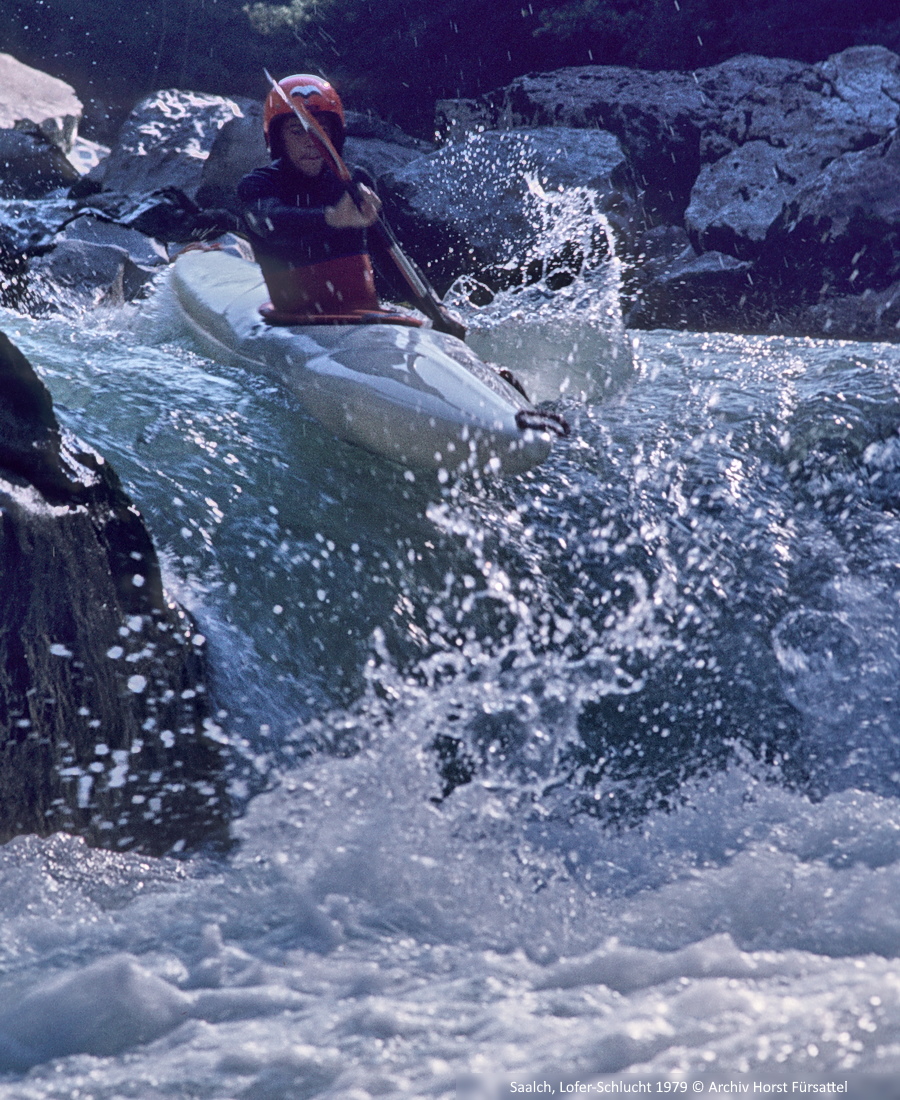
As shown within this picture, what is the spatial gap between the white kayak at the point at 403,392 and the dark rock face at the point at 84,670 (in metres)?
1.08

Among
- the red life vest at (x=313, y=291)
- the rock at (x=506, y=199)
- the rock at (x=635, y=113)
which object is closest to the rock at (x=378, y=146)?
the rock at (x=635, y=113)

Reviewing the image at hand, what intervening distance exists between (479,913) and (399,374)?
6.02ft

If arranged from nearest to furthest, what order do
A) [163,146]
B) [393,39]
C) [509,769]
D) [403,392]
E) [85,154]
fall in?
[509,769], [403,392], [163,146], [393,39], [85,154]

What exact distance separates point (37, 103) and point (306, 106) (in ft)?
38.1

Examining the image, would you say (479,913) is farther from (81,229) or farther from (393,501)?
(81,229)

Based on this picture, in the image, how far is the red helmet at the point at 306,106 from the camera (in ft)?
12.1

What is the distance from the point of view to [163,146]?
453 inches

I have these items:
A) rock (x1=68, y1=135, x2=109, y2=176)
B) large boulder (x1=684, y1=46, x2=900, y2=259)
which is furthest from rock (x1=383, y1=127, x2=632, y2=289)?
rock (x1=68, y1=135, x2=109, y2=176)

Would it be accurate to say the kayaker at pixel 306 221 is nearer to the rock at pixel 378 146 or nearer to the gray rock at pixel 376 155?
the gray rock at pixel 376 155

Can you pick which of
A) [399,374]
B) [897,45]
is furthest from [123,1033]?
[897,45]

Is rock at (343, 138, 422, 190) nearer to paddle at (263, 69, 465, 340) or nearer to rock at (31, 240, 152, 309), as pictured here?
rock at (31, 240, 152, 309)

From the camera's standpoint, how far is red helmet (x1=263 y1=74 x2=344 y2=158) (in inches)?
145

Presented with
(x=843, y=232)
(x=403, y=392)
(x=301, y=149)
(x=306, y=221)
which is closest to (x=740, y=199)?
(x=843, y=232)

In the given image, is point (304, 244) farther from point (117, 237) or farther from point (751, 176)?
point (751, 176)
